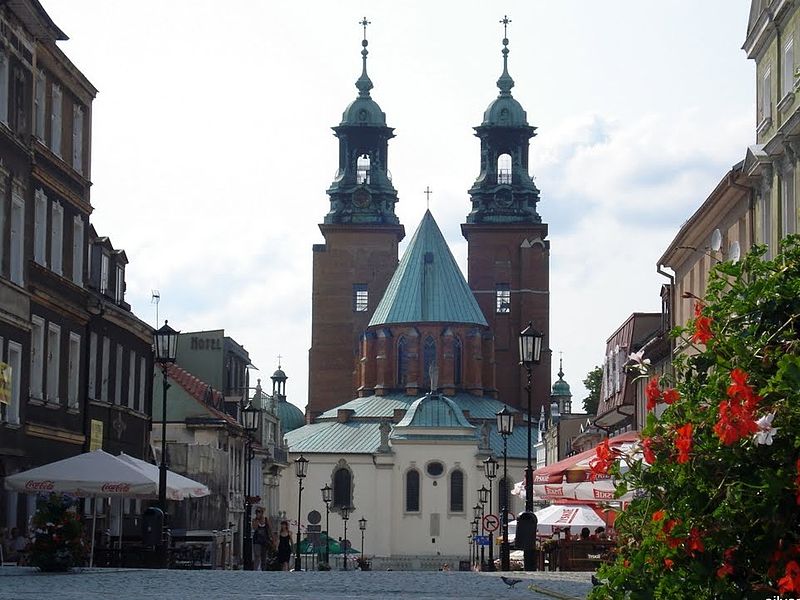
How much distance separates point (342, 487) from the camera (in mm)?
111250

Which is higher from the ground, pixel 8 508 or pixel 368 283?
pixel 368 283

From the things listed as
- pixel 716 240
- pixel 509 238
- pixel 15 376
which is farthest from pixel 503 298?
pixel 15 376

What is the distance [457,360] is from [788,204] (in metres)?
90.3

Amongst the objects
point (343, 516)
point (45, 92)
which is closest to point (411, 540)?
point (343, 516)

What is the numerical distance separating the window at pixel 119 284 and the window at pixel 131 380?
142 cm

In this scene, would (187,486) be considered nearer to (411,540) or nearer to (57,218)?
(57,218)

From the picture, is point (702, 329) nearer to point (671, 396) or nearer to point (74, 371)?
point (671, 396)

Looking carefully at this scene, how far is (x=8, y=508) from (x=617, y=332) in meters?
33.0

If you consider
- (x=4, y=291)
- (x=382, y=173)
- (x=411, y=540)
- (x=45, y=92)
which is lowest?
(x=411, y=540)

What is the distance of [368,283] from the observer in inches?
4663

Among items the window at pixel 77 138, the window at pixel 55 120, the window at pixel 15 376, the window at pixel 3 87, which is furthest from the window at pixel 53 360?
the window at pixel 3 87

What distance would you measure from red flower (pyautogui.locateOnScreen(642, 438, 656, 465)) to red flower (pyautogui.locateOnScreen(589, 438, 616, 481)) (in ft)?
1.76

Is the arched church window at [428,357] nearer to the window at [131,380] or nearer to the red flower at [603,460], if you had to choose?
the window at [131,380]

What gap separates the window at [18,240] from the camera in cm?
3025
